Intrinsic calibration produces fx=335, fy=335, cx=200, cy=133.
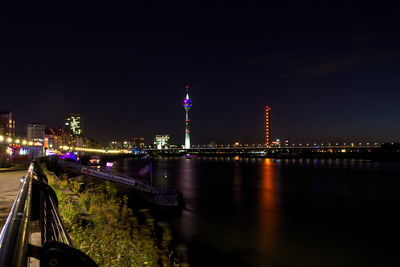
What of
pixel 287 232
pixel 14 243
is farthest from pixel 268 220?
pixel 14 243

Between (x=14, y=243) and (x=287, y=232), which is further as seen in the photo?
(x=287, y=232)

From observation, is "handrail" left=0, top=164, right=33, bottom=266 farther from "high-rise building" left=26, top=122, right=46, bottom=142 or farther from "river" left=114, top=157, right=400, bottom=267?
"high-rise building" left=26, top=122, right=46, bottom=142

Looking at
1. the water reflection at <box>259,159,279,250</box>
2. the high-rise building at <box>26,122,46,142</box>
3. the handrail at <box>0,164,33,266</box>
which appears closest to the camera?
the handrail at <box>0,164,33,266</box>

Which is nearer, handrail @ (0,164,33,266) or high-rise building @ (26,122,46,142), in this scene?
handrail @ (0,164,33,266)

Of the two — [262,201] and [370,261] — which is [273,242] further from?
[262,201]

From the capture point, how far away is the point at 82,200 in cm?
1223

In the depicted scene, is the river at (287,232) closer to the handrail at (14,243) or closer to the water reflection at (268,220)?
the water reflection at (268,220)

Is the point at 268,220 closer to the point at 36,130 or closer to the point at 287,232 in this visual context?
the point at 287,232

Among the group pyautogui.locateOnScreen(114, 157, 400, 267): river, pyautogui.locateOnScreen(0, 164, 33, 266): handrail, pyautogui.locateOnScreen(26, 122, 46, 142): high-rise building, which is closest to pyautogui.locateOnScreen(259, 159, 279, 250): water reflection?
pyautogui.locateOnScreen(114, 157, 400, 267): river

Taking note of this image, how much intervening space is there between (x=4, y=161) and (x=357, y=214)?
34.2 metres

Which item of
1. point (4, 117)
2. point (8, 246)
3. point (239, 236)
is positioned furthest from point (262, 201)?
point (4, 117)

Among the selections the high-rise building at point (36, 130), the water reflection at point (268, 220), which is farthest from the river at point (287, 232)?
the high-rise building at point (36, 130)

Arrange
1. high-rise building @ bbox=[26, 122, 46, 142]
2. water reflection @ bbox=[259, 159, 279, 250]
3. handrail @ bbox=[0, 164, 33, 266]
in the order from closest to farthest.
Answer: handrail @ bbox=[0, 164, 33, 266] → water reflection @ bbox=[259, 159, 279, 250] → high-rise building @ bbox=[26, 122, 46, 142]

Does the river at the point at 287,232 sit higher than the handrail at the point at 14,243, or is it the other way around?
the handrail at the point at 14,243
